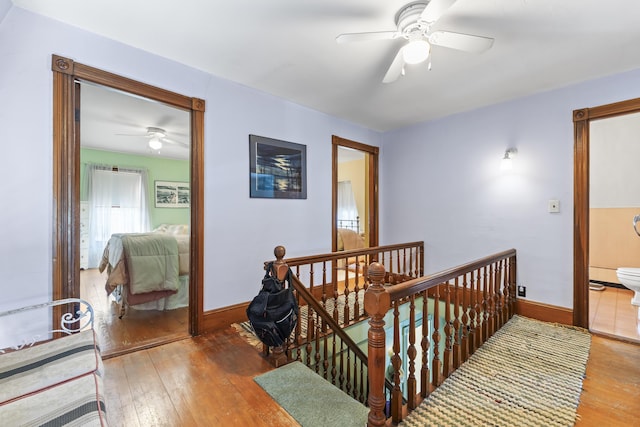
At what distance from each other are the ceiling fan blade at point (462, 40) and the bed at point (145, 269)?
10.3 feet

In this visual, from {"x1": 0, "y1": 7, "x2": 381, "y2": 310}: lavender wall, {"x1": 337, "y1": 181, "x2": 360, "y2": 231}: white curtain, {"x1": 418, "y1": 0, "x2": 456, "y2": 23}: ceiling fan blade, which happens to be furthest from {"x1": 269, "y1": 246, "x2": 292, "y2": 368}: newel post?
{"x1": 337, "y1": 181, "x2": 360, "y2": 231}: white curtain

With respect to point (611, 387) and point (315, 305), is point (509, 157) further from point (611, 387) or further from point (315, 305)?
point (315, 305)

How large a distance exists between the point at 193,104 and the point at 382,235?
304cm

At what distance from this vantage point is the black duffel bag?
1922 mm

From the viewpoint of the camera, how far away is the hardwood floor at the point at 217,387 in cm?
151

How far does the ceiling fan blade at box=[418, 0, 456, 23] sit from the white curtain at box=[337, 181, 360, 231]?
20.3 feet

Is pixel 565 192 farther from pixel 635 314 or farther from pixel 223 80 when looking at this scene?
pixel 223 80

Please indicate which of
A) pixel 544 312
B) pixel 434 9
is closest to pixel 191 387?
pixel 434 9

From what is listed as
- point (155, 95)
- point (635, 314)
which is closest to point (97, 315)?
point (155, 95)

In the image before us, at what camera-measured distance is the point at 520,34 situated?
6.39ft

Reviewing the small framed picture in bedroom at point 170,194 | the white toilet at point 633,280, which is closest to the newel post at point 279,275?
the white toilet at point 633,280

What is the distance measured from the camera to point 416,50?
1607mm

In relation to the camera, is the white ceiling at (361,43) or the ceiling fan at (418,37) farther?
the white ceiling at (361,43)

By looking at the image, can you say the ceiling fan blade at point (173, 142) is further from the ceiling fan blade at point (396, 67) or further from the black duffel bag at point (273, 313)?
the ceiling fan blade at point (396, 67)
